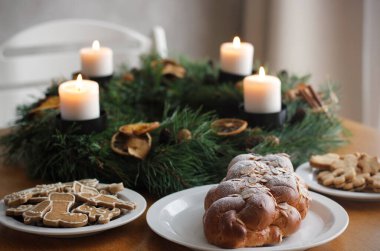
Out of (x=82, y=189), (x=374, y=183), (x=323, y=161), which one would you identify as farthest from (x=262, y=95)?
(x=82, y=189)

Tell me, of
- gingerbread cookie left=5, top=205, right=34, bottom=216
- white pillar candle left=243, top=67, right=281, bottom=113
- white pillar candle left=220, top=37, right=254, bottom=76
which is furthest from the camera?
white pillar candle left=220, top=37, right=254, bottom=76

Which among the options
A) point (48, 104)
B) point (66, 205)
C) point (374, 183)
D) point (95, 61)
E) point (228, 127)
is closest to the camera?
point (66, 205)

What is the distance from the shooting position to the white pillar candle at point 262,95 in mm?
1319

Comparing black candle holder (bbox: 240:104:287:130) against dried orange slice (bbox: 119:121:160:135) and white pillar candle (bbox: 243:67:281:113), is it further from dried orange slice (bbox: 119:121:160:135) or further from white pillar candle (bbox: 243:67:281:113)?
dried orange slice (bbox: 119:121:160:135)

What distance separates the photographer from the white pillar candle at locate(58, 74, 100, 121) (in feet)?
4.07

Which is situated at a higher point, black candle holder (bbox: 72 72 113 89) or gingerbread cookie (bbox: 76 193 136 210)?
black candle holder (bbox: 72 72 113 89)

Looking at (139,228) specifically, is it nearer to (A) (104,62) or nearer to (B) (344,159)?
(B) (344,159)

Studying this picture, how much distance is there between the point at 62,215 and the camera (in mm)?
947

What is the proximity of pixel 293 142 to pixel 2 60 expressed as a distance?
1131 millimetres

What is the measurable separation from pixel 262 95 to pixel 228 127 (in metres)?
0.09

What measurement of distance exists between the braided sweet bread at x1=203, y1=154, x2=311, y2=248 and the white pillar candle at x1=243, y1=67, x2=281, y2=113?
0.37m

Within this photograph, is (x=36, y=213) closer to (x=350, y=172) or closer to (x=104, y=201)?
(x=104, y=201)

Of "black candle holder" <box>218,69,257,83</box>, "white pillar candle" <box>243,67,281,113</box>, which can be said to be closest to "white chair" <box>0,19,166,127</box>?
"black candle holder" <box>218,69,257,83</box>

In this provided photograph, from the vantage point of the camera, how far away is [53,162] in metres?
1.23
